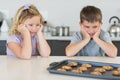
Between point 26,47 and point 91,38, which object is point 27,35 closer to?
point 26,47

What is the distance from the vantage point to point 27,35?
211 cm

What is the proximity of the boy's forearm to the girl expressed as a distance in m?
0.39

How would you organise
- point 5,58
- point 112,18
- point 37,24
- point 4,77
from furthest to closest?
point 112,18, point 37,24, point 5,58, point 4,77

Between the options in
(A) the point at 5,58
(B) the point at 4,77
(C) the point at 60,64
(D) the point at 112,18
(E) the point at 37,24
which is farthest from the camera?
(D) the point at 112,18

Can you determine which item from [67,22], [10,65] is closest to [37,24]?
[10,65]

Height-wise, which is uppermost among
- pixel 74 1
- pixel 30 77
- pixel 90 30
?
pixel 74 1

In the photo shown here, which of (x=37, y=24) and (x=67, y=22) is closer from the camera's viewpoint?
(x=37, y=24)

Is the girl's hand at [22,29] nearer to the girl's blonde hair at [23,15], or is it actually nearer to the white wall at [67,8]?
the girl's blonde hair at [23,15]

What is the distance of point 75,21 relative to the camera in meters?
3.87

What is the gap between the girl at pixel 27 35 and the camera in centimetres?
209

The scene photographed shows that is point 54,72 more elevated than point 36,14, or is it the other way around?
point 36,14

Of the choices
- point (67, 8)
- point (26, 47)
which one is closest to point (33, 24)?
point (26, 47)

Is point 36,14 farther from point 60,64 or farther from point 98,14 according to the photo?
point 60,64

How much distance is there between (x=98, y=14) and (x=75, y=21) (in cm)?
154
